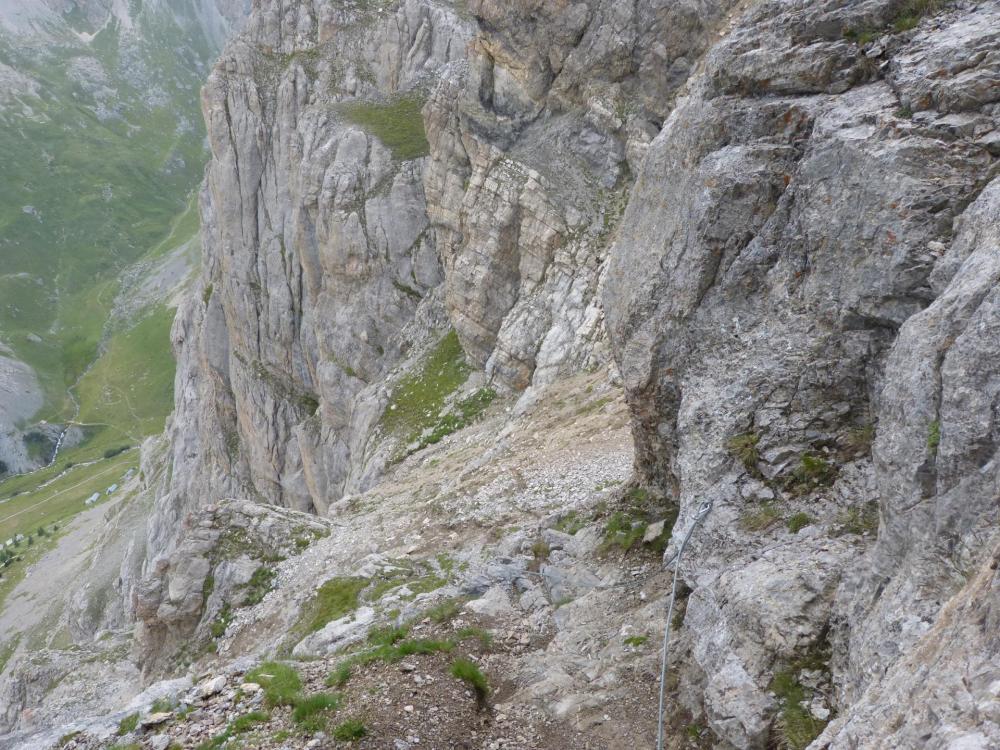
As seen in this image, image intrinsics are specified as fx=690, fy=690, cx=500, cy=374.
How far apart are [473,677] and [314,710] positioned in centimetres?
312

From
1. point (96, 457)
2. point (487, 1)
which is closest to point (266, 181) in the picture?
point (487, 1)

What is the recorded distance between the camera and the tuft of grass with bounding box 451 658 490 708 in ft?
45.0

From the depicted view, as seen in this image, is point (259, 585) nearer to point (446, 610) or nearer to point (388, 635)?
point (388, 635)

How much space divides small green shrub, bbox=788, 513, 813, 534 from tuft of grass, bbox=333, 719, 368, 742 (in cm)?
812

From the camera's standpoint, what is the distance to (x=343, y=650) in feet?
56.1

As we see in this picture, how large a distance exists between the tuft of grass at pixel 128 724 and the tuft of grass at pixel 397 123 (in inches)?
1805

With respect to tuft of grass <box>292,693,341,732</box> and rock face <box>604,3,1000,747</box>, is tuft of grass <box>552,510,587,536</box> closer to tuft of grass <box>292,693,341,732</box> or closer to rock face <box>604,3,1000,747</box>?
rock face <box>604,3,1000,747</box>

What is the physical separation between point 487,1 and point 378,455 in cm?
2730

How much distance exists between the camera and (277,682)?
1452 cm

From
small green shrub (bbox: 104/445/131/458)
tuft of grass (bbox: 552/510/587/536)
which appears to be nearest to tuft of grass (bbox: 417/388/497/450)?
tuft of grass (bbox: 552/510/587/536)

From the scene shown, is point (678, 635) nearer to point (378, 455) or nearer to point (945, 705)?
point (945, 705)

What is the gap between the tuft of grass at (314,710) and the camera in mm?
12594

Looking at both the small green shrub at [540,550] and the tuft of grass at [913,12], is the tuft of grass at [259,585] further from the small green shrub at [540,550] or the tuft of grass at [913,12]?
the tuft of grass at [913,12]

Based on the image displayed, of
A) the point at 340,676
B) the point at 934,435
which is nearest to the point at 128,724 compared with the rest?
the point at 340,676
